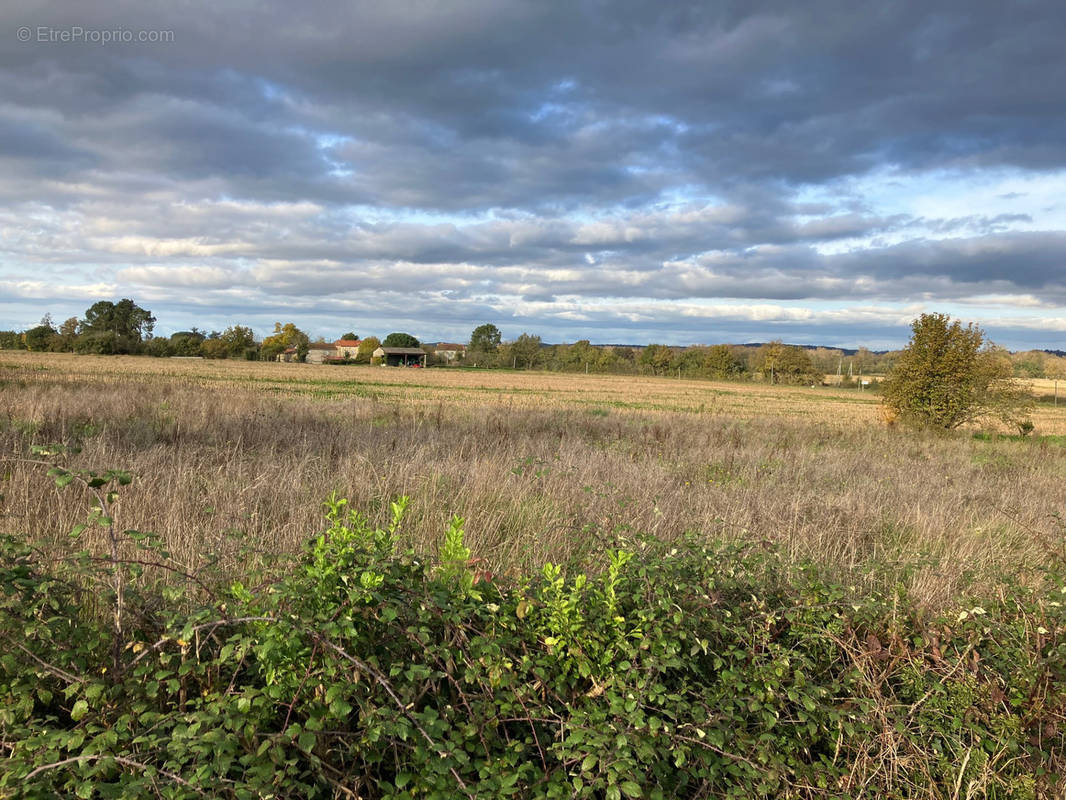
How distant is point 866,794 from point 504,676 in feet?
6.10

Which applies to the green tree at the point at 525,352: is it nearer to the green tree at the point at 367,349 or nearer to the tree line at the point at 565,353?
the tree line at the point at 565,353

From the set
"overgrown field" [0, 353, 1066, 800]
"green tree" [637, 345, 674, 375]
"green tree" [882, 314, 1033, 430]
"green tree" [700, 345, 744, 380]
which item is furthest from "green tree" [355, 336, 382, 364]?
"overgrown field" [0, 353, 1066, 800]

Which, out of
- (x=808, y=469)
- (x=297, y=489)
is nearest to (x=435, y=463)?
(x=297, y=489)

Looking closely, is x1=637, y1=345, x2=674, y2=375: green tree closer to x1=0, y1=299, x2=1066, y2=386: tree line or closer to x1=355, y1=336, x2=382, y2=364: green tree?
x1=0, y1=299, x2=1066, y2=386: tree line

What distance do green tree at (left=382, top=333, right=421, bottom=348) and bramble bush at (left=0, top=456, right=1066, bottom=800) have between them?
407 feet

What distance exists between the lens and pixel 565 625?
3105mm

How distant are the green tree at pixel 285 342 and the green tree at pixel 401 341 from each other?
15.2 metres

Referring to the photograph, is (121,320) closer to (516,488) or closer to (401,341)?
(401,341)

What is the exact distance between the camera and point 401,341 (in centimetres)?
12594

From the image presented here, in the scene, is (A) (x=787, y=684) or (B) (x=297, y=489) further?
(B) (x=297, y=489)

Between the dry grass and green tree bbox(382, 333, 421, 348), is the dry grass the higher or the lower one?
the lower one

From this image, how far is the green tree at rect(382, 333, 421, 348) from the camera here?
12494 centimetres

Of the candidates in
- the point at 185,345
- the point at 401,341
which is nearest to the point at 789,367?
the point at 401,341

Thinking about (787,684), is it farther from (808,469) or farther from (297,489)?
(808,469)
